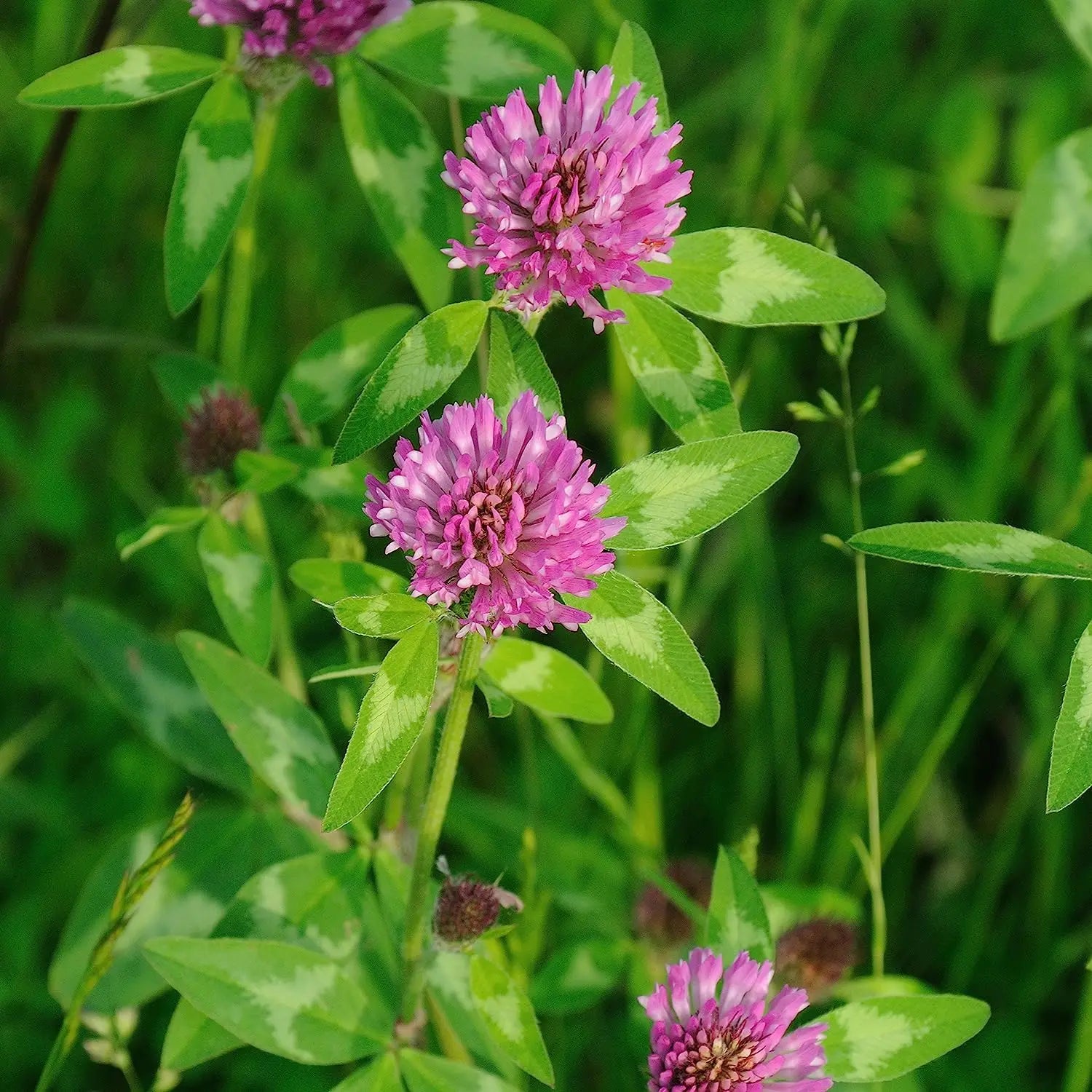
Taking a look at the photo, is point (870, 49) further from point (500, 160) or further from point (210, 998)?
point (210, 998)

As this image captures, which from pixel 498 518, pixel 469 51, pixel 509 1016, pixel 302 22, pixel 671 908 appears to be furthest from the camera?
pixel 671 908

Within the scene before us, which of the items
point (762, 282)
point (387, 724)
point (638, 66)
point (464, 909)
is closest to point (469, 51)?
point (638, 66)

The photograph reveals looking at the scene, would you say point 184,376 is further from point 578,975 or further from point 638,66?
point 578,975

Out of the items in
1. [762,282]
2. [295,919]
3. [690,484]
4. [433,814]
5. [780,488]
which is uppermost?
[762,282]

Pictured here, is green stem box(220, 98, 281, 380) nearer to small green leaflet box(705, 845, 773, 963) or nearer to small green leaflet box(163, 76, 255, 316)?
small green leaflet box(163, 76, 255, 316)

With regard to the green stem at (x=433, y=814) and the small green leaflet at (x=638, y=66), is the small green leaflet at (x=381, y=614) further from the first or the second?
the small green leaflet at (x=638, y=66)

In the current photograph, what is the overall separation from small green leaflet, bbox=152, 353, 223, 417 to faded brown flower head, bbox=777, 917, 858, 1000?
3.79 ft

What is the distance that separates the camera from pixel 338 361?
1.86 meters

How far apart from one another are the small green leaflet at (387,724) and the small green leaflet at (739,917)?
452 mm

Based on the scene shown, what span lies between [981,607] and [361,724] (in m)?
1.81

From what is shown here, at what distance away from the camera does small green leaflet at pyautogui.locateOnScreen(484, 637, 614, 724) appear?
1.58 m

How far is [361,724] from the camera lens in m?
1.26

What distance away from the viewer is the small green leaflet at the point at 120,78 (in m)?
1.63

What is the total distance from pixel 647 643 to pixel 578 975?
2.78 ft
